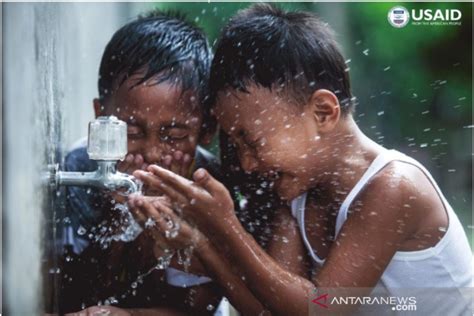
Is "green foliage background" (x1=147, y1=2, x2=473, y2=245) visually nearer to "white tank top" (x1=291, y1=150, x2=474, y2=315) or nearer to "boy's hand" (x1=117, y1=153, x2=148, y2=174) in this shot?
"white tank top" (x1=291, y1=150, x2=474, y2=315)

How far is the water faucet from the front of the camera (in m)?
0.93

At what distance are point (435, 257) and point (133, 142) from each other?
0.42 metres

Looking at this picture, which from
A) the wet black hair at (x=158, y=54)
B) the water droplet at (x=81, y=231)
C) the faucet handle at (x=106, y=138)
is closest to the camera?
the faucet handle at (x=106, y=138)

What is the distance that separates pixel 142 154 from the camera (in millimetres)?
1125

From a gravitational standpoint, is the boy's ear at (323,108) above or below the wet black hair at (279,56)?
below

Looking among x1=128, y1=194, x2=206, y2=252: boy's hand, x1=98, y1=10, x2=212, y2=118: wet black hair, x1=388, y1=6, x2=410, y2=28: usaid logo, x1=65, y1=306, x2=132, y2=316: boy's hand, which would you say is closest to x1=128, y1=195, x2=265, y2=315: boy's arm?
x1=128, y1=194, x2=206, y2=252: boy's hand

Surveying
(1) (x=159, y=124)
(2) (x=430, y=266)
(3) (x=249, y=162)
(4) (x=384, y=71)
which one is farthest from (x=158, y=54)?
(2) (x=430, y=266)

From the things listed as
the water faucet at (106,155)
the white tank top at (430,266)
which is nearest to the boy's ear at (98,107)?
the water faucet at (106,155)

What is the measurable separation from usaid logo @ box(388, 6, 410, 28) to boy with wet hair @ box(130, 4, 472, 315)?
0.09 meters

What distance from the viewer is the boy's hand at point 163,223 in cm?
101

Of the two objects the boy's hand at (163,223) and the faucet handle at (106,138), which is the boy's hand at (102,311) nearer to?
the boy's hand at (163,223)

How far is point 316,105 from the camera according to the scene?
1.09 metres

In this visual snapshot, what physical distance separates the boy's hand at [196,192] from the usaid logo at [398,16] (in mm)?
358

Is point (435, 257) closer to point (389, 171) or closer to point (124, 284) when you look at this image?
point (389, 171)
